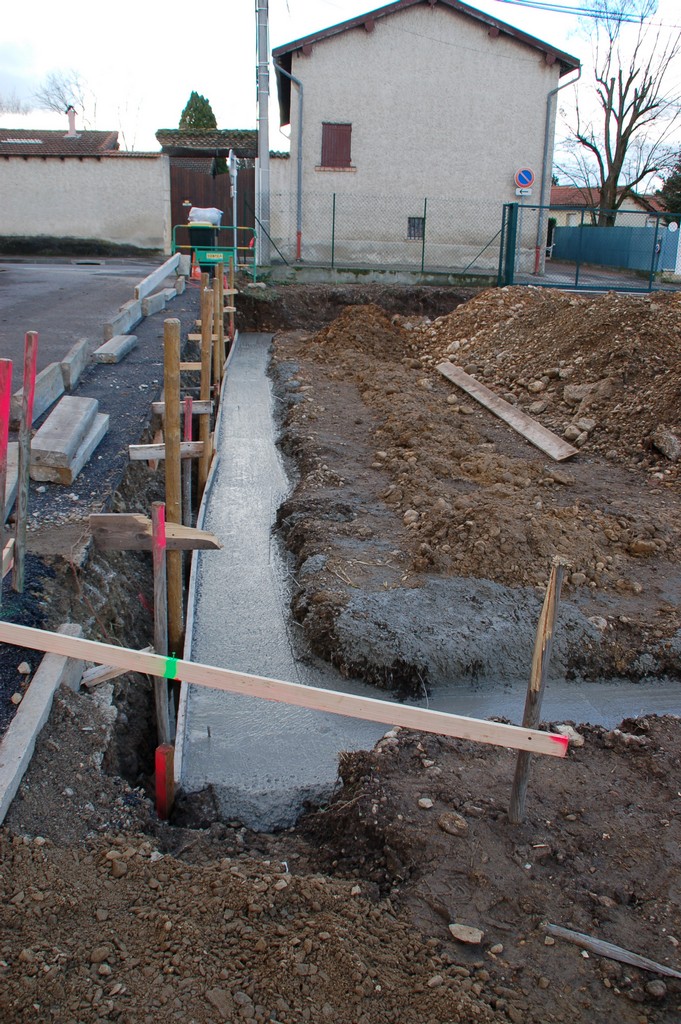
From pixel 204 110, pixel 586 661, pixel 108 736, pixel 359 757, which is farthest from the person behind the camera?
pixel 204 110

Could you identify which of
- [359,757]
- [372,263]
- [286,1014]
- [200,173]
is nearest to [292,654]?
[359,757]

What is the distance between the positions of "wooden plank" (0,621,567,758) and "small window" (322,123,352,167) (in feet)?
69.4

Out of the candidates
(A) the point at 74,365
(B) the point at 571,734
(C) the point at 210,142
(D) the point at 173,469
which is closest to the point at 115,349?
(A) the point at 74,365

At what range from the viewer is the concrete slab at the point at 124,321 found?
12047mm

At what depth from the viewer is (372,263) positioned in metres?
22.5

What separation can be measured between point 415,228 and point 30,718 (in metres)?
21.0

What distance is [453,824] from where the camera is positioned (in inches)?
156

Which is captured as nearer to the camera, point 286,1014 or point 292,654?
point 286,1014

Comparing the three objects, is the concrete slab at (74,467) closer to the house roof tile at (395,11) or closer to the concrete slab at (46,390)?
the concrete slab at (46,390)

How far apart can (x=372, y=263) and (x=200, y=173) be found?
320 inches

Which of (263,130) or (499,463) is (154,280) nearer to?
(263,130)

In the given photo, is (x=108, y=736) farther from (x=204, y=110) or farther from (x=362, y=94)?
(x=204, y=110)

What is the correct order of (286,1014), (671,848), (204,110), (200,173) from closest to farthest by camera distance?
(286,1014), (671,848), (200,173), (204,110)

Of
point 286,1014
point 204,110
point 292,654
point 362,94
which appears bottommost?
point 292,654
